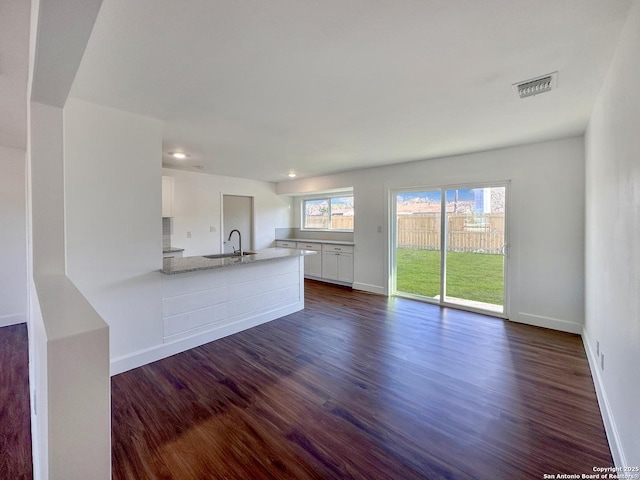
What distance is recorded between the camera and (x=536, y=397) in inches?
87.5

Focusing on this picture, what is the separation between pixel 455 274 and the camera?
448cm

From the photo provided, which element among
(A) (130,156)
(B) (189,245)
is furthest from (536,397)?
(B) (189,245)

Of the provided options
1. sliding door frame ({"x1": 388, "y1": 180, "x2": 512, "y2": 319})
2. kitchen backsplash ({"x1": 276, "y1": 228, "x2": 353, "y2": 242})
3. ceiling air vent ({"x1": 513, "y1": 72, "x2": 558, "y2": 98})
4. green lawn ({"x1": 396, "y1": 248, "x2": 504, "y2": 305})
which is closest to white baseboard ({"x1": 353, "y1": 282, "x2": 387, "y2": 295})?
sliding door frame ({"x1": 388, "y1": 180, "x2": 512, "y2": 319})

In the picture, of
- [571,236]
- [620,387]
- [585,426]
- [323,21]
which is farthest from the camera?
[571,236]

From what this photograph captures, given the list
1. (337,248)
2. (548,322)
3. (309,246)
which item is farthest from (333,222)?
(548,322)

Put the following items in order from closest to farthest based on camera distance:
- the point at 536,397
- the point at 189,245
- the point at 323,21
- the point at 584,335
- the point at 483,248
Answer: the point at 323,21 < the point at 536,397 < the point at 584,335 < the point at 483,248 < the point at 189,245

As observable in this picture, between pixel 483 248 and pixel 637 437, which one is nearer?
pixel 637 437

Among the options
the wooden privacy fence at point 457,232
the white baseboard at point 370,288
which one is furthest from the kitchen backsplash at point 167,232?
the wooden privacy fence at point 457,232

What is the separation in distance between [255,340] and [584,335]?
3708 millimetres

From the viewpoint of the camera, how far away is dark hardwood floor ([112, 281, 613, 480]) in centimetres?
164

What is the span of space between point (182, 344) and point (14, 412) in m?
1.23

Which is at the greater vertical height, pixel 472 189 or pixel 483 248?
pixel 472 189

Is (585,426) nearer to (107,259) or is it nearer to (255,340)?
(255,340)

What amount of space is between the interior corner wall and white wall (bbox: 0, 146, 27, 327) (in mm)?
2364
